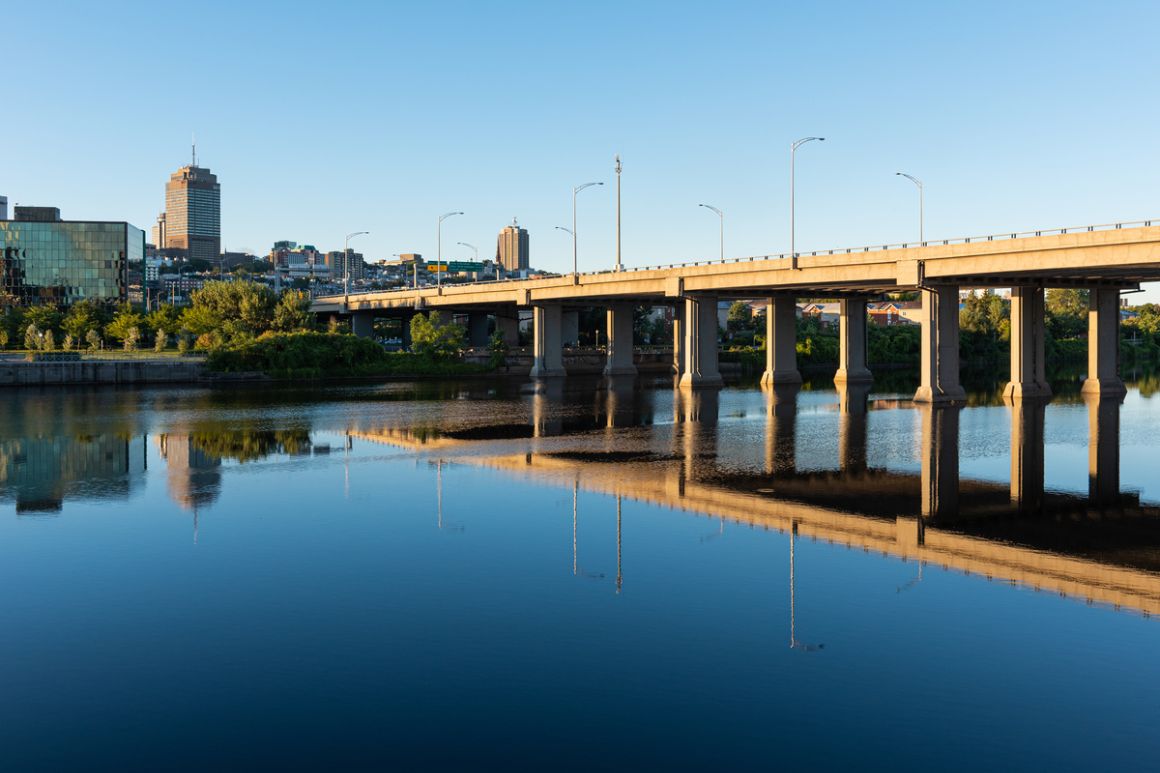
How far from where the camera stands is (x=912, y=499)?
35.0 meters

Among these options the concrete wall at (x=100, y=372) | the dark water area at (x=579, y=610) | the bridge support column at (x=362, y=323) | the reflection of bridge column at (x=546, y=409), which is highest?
the bridge support column at (x=362, y=323)

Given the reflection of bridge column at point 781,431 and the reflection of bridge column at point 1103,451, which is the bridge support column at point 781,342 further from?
the reflection of bridge column at point 1103,451

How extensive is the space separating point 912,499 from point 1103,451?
18.5 meters

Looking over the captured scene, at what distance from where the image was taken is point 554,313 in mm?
122375

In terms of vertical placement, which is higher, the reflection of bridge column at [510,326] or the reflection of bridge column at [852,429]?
the reflection of bridge column at [510,326]

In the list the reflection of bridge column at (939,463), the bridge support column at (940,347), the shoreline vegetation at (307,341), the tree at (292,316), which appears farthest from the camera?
the tree at (292,316)

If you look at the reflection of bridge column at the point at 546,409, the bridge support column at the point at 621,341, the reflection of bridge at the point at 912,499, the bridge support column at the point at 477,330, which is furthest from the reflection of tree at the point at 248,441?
the bridge support column at the point at 477,330

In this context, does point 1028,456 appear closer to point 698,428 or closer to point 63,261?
point 698,428

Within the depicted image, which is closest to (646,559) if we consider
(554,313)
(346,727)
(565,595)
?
(565,595)

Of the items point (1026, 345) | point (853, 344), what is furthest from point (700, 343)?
point (1026, 345)

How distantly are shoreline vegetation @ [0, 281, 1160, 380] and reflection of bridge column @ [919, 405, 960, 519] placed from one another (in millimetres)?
64880

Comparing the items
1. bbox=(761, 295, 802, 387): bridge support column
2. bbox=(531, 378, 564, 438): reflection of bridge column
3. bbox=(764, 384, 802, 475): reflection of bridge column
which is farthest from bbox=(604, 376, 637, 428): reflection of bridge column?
bbox=(761, 295, 802, 387): bridge support column

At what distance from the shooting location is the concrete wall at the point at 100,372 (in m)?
97.7

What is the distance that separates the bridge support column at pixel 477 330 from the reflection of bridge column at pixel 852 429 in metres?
85.8
